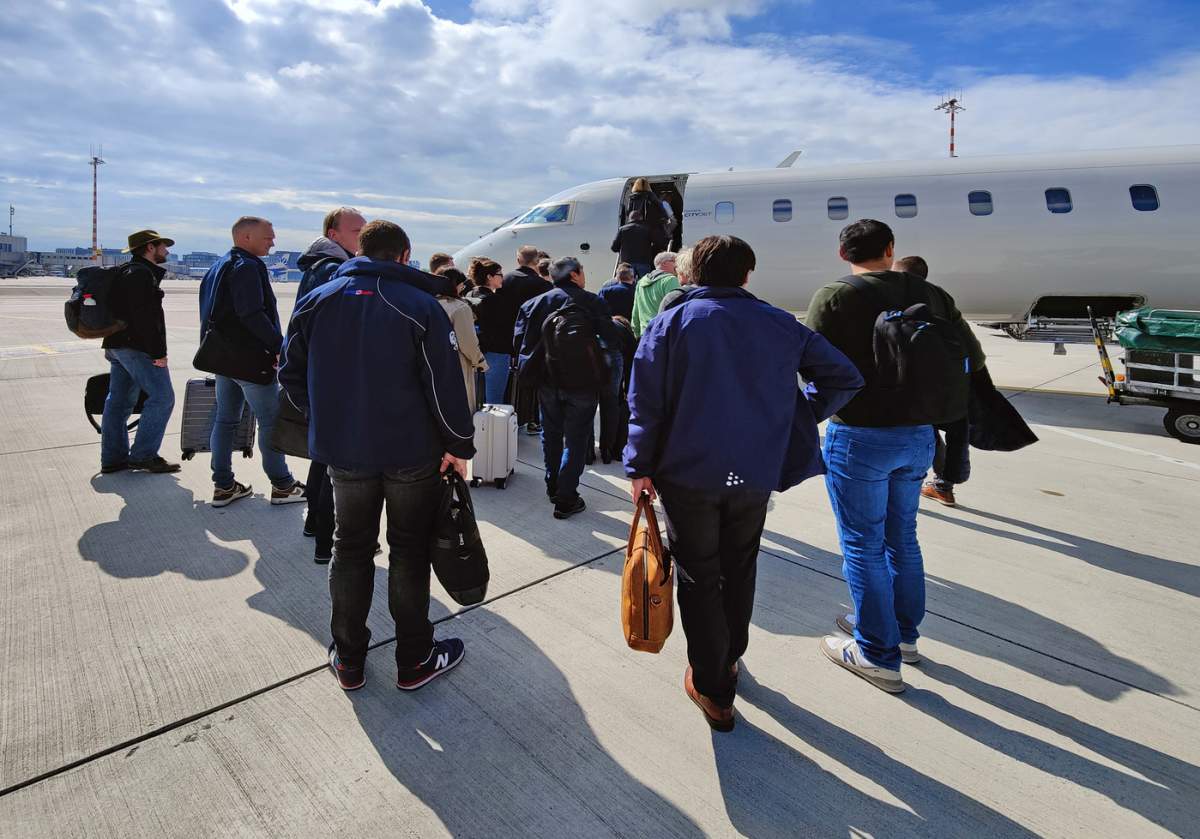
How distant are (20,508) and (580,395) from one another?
3.84 metres

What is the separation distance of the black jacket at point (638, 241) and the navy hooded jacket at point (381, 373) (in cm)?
493

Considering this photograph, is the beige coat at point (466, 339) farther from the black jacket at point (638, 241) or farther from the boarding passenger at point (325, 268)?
the black jacket at point (638, 241)

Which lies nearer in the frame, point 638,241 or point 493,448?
point 493,448

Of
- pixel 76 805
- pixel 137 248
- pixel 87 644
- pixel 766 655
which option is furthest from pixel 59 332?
pixel 766 655

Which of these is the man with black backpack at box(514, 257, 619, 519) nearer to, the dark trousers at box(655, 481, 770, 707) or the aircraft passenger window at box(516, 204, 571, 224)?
the dark trousers at box(655, 481, 770, 707)

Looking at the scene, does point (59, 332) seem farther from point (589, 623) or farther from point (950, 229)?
point (950, 229)

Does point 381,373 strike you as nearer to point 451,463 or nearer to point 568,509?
point 451,463

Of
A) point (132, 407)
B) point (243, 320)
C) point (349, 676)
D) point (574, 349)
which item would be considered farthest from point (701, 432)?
point (132, 407)

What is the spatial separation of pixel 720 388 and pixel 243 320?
3.21 m

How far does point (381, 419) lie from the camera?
237cm

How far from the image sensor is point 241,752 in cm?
224


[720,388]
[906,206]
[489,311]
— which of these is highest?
[906,206]

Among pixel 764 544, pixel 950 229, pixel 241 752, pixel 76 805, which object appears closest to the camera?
pixel 76 805

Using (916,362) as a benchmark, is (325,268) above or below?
above
